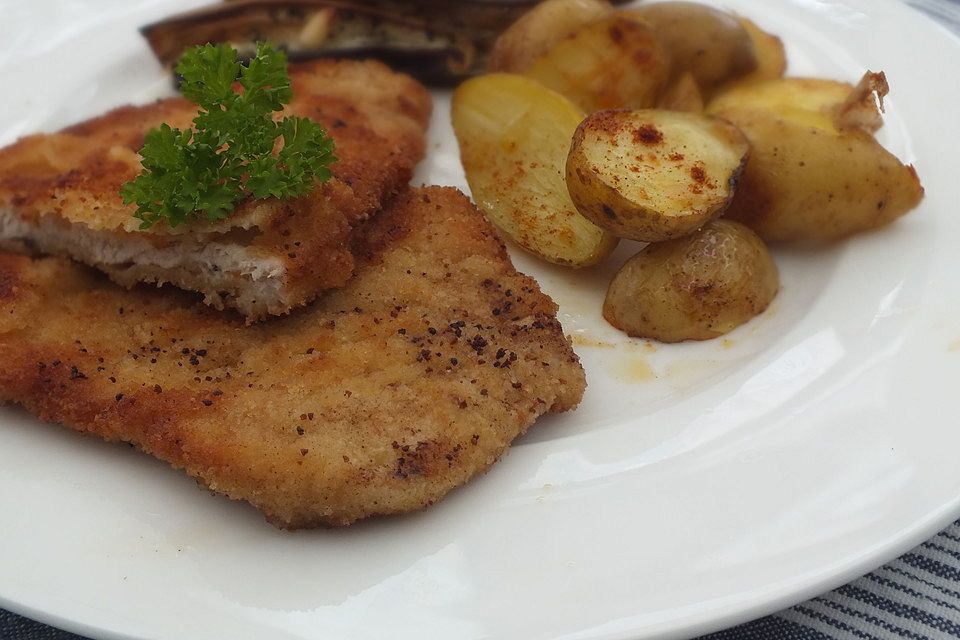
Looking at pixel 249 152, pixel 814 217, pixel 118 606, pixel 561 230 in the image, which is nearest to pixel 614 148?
pixel 561 230

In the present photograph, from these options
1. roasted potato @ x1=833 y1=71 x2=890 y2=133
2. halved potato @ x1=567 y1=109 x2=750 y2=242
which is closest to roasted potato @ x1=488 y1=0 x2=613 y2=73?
halved potato @ x1=567 y1=109 x2=750 y2=242

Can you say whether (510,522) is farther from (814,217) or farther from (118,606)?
(814,217)

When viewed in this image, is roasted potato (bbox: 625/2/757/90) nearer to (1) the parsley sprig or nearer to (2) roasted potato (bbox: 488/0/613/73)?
(2) roasted potato (bbox: 488/0/613/73)

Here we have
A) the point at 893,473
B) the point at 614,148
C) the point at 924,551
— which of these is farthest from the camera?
the point at 614,148

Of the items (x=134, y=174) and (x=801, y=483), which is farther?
(x=134, y=174)

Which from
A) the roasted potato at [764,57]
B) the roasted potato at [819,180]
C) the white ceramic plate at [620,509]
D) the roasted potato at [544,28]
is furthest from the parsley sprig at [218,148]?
the roasted potato at [764,57]

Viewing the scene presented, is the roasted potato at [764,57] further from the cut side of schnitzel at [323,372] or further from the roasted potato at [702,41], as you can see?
the cut side of schnitzel at [323,372]

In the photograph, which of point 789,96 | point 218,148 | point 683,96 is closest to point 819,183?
point 789,96

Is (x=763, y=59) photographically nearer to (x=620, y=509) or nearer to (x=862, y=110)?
(x=862, y=110)
